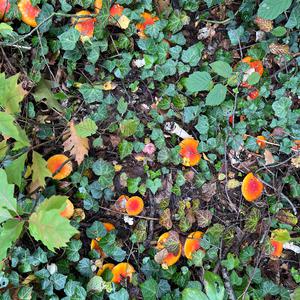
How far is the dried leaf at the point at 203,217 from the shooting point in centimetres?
289

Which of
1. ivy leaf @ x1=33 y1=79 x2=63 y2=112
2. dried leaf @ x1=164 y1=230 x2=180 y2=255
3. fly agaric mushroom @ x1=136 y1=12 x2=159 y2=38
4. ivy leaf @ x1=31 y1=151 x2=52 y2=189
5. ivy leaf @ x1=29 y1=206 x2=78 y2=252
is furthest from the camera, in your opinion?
fly agaric mushroom @ x1=136 y1=12 x2=159 y2=38

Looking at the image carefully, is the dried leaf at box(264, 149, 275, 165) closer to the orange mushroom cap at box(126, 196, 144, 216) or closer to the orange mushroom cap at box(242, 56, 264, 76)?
the orange mushroom cap at box(242, 56, 264, 76)

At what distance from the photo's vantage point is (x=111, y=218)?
9.34 ft

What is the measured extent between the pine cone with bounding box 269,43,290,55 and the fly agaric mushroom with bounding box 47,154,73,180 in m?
1.74

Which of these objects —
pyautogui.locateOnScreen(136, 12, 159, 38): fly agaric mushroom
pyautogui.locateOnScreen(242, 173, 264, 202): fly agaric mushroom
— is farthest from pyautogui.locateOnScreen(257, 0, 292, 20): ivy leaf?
pyautogui.locateOnScreen(242, 173, 264, 202): fly agaric mushroom

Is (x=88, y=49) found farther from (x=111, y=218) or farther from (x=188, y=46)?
(x=111, y=218)

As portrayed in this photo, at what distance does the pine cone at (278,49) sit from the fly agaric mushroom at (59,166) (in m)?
1.74

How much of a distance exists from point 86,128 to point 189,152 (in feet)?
2.47

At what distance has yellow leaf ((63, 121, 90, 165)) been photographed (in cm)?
276

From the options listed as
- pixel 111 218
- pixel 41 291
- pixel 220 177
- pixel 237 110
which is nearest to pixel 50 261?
pixel 41 291

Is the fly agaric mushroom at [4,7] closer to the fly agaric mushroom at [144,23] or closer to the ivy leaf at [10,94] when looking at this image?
the ivy leaf at [10,94]

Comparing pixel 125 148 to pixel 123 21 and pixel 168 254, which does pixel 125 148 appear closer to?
pixel 168 254

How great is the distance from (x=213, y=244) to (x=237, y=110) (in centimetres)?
100

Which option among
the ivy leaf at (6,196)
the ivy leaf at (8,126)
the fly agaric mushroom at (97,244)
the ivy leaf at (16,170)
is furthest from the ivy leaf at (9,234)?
the fly agaric mushroom at (97,244)
